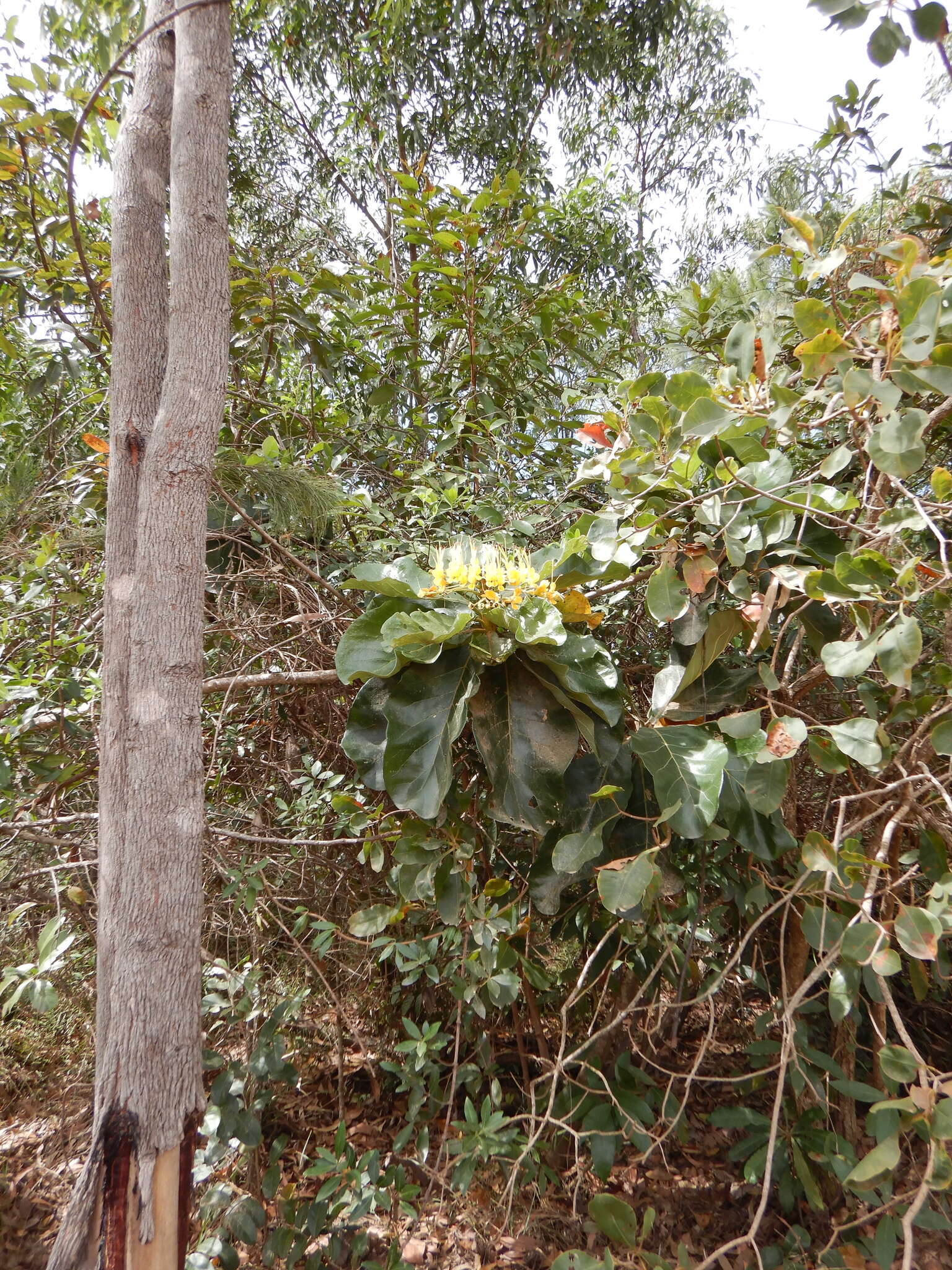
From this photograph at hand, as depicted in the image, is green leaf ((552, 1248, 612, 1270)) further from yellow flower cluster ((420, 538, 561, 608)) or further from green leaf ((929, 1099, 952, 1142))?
yellow flower cluster ((420, 538, 561, 608))

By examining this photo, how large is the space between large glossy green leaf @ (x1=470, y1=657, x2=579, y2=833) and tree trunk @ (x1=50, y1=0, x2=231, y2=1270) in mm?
508

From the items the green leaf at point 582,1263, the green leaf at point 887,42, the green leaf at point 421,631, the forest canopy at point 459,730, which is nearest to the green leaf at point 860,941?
the forest canopy at point 459,730

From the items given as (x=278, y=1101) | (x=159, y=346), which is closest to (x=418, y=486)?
(x=159, y=346)

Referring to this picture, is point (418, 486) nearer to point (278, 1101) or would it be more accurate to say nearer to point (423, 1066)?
point (423, 1066)

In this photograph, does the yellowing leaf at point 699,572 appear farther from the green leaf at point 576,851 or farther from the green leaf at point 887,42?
the green leaf at point 887,42

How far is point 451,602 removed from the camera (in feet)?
4.62

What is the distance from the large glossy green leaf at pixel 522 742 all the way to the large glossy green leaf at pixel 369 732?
178mm

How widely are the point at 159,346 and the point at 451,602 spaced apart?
2.41ft

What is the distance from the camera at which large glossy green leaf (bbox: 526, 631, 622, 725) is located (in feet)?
4.44

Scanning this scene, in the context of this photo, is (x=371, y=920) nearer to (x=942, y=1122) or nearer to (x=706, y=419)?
(x=942, y=1122)

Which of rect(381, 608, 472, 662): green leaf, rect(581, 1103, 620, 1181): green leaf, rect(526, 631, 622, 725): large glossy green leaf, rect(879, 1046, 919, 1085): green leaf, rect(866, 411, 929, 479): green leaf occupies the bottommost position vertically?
rect(581, 1103, 620, 1181): green leaf

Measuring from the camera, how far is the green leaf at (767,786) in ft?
4.12

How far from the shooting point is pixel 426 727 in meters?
1.37

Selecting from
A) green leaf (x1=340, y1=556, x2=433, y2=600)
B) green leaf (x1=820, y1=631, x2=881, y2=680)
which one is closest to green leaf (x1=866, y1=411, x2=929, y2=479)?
green leaf (x1=820, y1=631, x2=881, y2=680)
